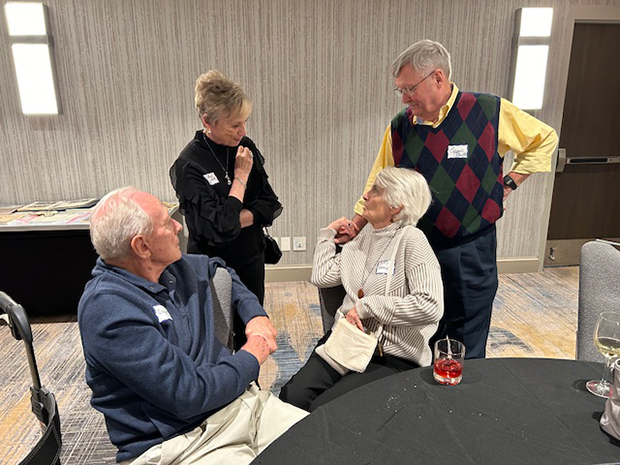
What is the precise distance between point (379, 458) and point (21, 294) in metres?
3.15

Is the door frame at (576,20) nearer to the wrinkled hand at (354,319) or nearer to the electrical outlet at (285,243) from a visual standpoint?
the electrical outlet at (285,243)

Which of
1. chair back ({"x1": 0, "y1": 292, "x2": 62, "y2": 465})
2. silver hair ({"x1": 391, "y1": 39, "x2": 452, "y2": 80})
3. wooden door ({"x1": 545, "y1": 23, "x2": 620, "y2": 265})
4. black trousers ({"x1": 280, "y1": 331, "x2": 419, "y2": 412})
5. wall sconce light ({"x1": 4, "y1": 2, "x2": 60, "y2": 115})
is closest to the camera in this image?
chair back ({"x1": 0, "y1": 292, "x2": 62, "y2": 465})

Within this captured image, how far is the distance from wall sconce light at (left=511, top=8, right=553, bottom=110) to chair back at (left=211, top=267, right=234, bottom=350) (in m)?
3.11

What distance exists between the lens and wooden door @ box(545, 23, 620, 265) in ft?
12.6

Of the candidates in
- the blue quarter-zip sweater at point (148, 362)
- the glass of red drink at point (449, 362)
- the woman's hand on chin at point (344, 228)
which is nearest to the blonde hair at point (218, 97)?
the woman's hand on chin at point (344, 228)

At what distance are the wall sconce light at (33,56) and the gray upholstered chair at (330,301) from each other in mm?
2728

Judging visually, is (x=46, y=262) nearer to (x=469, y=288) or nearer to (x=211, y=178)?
(x=211, y=178)

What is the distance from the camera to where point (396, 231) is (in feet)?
5.88

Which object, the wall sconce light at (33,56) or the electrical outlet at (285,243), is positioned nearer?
the wall sconce light at (33,56)

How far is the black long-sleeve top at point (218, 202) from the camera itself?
1948mm

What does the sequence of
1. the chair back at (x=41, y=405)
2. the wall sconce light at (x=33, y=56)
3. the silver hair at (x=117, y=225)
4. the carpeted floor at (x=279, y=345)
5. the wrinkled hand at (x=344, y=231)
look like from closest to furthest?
1. the chair back at (x=41, y=405)
2. the silver hair at (x=117, y=225)
3. the wrinkled hand at (x=344, y=231)
4. the carpeted floor at (x=279, y=345)
5. the wall sconce light at (x=33, y=56)

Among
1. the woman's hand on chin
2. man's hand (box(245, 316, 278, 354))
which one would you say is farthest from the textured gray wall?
man's hand (box(245, 316, 278, 354))

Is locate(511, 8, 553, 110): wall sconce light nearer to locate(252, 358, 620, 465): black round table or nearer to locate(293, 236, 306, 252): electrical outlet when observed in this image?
locate(293, 236, 306, 252): electrical outlet

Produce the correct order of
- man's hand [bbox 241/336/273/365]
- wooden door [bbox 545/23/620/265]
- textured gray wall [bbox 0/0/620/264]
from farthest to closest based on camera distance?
wooden door [bbox 545/23/620/265] → textured gray wall [bbox 0/0/620/264] → man's hand [bbox 241/336/273/365]
